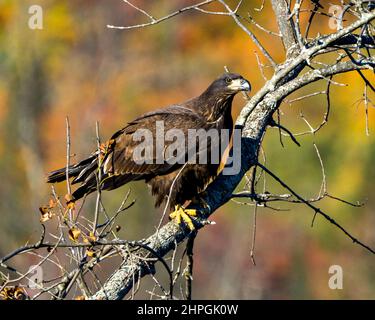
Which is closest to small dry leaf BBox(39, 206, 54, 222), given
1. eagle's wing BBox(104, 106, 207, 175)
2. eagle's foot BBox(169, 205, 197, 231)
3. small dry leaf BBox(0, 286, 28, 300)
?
small dry leaf BBox(0, 286, 28, 300)

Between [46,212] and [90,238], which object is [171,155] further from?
[90,238]

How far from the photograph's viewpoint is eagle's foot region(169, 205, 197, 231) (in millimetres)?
6977

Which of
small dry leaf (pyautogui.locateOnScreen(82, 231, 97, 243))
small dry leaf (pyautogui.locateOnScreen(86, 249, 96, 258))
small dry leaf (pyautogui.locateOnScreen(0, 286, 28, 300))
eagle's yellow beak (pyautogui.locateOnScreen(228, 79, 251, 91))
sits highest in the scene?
eagle's yellow beak (pyautogui.locateOnScreen(228, 79, 251, 91))

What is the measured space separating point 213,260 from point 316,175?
4.45m

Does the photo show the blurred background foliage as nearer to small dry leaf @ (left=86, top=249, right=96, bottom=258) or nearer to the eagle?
the eagle

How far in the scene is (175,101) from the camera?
36.9 m

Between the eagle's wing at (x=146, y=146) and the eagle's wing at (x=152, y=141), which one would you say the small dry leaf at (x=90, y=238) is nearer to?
the eagle's wing at (x=146, y=146)

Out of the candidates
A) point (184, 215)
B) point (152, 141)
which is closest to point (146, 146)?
point (152, 141)

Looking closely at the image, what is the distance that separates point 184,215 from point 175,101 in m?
29.9

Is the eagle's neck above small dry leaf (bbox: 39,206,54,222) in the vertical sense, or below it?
above

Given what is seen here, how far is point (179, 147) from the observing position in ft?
25.6

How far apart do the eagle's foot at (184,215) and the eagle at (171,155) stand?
2 cm
